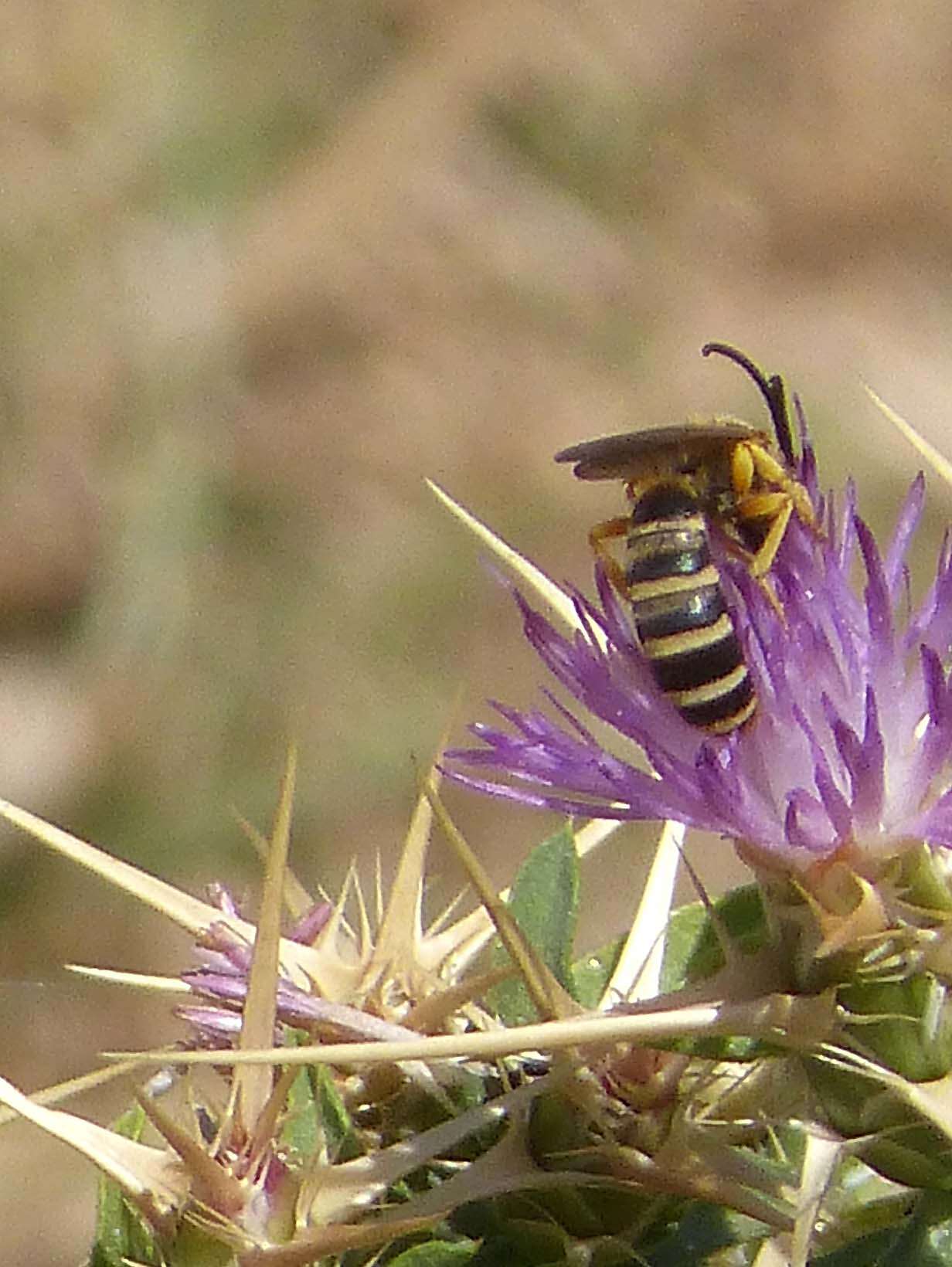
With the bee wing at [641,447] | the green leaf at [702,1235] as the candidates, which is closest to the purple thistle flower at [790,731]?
the bee wing at [641,447]

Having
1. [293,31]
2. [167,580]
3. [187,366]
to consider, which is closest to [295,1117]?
[167,580]

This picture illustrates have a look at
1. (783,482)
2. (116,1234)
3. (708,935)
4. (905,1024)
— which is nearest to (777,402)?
(783,482)

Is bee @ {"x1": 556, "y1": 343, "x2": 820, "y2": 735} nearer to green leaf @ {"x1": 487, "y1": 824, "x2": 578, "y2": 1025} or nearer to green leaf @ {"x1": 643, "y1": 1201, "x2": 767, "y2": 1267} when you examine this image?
green leaf @ {"x1": 487, "y1": 824, "x2": 578, "y2": 1025}

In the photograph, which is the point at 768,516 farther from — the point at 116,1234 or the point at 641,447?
the point at 116,1234

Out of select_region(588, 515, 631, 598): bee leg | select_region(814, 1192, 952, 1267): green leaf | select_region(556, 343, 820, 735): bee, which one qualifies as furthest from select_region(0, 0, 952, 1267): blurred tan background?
select_region(814, 1192, 952, 1267): green leaf

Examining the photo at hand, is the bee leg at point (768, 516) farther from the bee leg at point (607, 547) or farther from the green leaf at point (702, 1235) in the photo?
the green leaf at point (702, 1235)

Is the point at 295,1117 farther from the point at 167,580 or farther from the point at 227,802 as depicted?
the point at 167,580

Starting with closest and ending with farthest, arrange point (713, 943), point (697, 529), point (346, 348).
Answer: point (697, 529), point (713, 943), point (346, 348)
